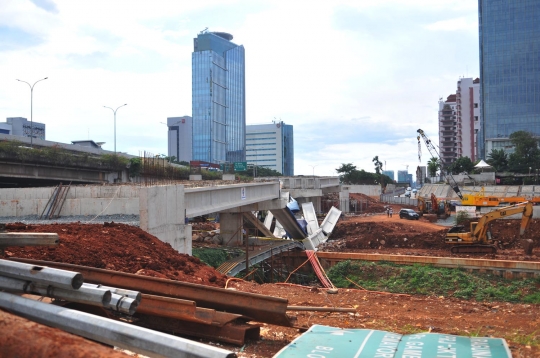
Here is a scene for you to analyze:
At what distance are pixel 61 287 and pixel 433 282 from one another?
65.4 feet

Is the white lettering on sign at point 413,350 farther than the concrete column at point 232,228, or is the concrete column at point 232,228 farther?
the concrete column at point 232,228

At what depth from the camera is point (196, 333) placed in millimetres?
6938

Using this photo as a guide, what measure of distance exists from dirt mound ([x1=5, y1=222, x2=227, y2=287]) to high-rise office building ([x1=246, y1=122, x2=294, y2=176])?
6816 inches

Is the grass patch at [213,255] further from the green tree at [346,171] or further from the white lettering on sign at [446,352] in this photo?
the green tree at [346,171]

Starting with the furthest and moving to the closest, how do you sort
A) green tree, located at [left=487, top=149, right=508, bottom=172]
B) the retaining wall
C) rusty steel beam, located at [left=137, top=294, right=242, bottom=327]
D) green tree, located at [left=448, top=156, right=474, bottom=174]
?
green tree, located at [left=448, top=156, right=474, bottom=174]
green tree, located at [left=487, top=149, right=508, bottom=172]
the retaining wall
rusty steel beam, located at [left=137, top=294, right=242, bottom=327]

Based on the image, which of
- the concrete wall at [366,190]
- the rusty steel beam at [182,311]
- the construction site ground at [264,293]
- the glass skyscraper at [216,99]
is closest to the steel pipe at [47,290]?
the construction site ground at [264,293]

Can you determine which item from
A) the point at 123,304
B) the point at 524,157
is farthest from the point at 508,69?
the point at 123,304

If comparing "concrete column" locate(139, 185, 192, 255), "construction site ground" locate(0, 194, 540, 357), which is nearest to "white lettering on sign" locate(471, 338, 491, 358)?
"construction site ground" locate(0, 194, 540, 357)

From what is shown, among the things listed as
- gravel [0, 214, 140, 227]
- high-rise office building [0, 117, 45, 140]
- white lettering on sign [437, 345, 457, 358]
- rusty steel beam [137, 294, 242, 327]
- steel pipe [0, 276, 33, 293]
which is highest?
high-rise office building [0, 117, 45, 140]

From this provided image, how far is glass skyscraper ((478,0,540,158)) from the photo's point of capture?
11381 cm

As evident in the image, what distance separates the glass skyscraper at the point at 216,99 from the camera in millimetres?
147750

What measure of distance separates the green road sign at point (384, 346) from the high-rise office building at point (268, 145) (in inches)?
7078

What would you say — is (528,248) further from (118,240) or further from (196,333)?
(196,333)

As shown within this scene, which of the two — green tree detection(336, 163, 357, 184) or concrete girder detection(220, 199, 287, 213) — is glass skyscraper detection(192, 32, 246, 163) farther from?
concrete girder detection(220, 199, 287, 213)
